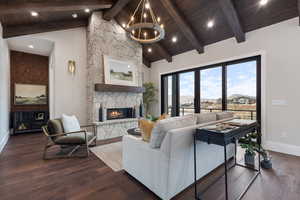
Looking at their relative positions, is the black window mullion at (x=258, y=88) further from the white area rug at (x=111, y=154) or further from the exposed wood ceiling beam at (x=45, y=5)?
the exposed wood ceiling beam at (x=45, y=5)

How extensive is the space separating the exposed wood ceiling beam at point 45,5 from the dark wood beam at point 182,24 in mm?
1873

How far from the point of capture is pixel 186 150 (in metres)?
1.84

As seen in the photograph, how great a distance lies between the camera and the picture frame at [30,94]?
17.6 ft

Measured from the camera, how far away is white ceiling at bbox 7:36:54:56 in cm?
438

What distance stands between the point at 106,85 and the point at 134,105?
1.46 metres

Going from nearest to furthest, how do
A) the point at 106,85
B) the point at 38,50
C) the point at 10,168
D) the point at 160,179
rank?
the point at 160,179 < the point at 10,168 < the point at 106,85 < the point at 38,50

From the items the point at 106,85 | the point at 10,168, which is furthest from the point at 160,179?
the point at 106,85

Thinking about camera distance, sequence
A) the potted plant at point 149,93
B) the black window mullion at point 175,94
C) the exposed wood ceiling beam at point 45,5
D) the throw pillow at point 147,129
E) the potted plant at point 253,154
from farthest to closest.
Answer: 1. the potted plant at point 149,93
2. the black window mullion at point 175,94
3. the exposed wood ceiling beam at point 45,5
4. the potted plant at point 253,154
5. the throw pillow at point 147,129

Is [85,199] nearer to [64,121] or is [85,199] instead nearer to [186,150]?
[186,150]

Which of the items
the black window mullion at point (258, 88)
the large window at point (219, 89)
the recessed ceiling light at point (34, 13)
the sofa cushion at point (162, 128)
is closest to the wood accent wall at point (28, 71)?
the recessed ceiling light at point (34, 13)

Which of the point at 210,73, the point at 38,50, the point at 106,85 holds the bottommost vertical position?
the point at 106,85

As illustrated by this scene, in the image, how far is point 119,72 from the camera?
17.1 feet

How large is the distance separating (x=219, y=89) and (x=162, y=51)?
2.76 m

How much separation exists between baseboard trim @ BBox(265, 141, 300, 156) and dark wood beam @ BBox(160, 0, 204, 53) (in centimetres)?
344
